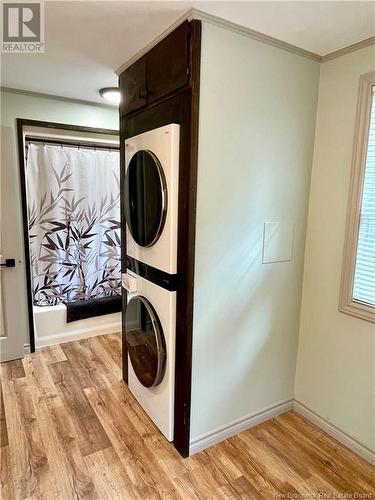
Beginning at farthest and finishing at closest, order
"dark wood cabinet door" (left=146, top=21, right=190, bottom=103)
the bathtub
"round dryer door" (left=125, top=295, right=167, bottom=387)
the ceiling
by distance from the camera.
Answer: the bathtub → "round dryer door" (left=125, top=295, right=167, bottom=387) → "dark wood cabinet door" (left=146, top=21, right=190, bottom=103) → the ceiling

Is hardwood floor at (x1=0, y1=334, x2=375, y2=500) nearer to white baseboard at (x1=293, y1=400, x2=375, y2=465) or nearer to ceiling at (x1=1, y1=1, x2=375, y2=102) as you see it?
white baseboard at (x1=293, y1=400, x2=375, y2=465)

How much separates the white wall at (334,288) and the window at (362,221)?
0.15 feet

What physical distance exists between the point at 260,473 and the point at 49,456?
1.18 meters

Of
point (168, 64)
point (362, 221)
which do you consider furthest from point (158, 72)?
point (362, 221)

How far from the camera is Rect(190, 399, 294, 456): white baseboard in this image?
6.06ft

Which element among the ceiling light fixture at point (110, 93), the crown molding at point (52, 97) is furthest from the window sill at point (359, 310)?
the crown molding at point (52, 97)

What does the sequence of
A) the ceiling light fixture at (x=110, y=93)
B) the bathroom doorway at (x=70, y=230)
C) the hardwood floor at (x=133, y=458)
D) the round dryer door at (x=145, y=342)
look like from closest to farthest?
the hardwood floor at (x=133, y=458)
the round dryer door at (x=145, y=342)
the ceiling light fixture at (x=110, y=93)
the bathroom doorway at (x=70, y=230)

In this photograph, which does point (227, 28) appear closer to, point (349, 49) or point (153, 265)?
point (349, 49)

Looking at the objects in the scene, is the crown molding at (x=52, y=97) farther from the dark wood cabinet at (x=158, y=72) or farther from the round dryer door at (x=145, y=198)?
the round dryer door at (x=145, y=198)

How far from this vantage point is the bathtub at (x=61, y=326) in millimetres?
3096

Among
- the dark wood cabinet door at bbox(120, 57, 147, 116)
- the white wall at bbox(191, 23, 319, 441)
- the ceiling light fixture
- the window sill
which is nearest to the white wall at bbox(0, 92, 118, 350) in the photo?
the ceiling light fixture

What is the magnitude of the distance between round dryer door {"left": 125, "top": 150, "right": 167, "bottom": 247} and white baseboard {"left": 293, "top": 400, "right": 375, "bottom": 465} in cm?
156

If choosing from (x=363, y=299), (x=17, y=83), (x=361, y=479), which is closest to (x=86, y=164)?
(x=17, y=83)

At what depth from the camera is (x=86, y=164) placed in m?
3.17
